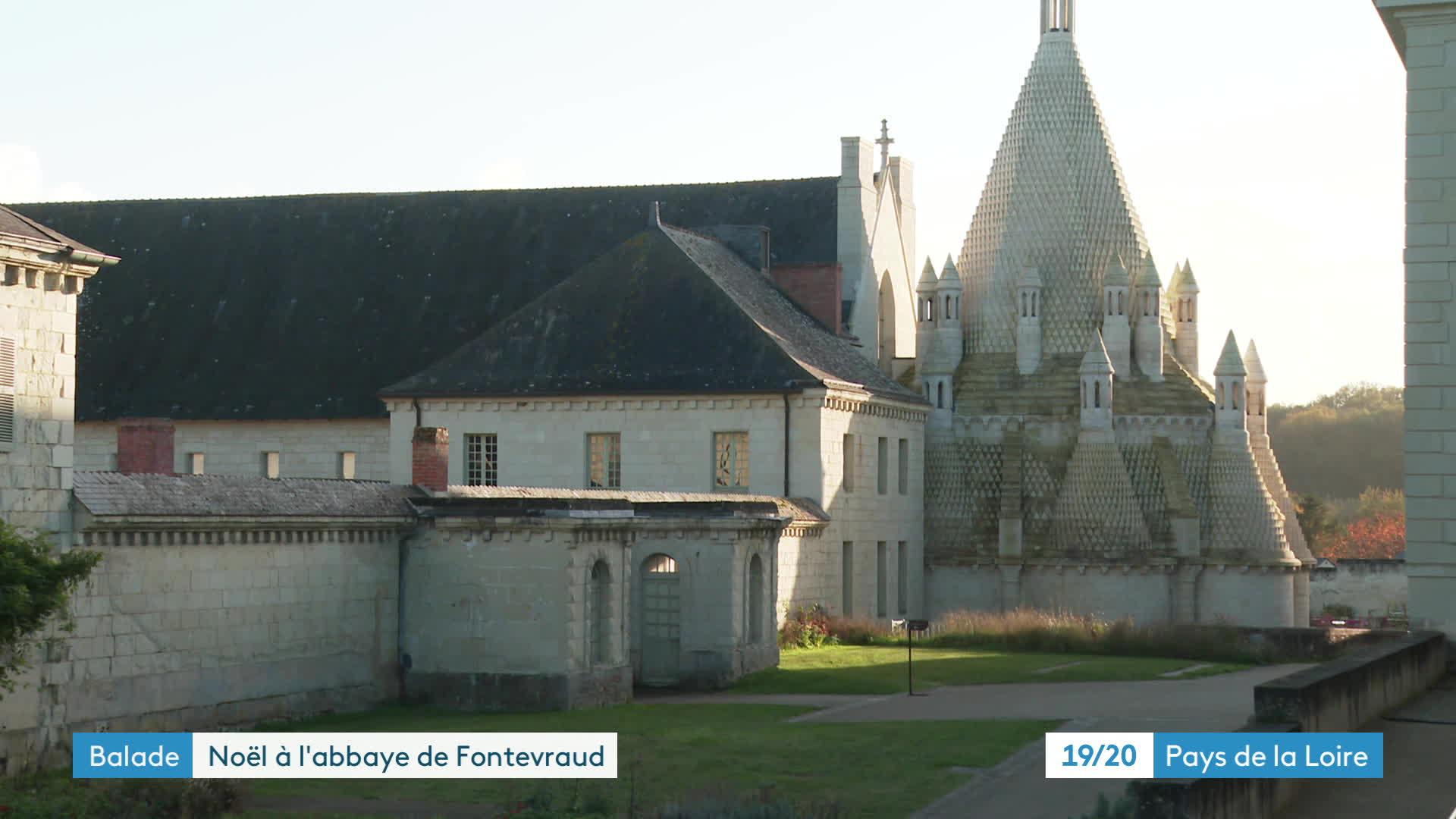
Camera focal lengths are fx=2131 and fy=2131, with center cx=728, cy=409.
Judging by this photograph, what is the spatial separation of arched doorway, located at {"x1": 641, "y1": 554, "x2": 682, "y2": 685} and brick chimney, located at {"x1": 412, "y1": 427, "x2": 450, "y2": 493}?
415 centimetres

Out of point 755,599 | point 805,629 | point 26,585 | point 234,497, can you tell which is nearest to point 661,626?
point 755,599

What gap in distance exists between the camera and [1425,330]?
28281mm

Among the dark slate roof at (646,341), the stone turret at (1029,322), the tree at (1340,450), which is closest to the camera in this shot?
the dark slate roof at (646,341)

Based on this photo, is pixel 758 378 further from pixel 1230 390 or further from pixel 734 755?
pixel 734 755

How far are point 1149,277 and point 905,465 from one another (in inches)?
321

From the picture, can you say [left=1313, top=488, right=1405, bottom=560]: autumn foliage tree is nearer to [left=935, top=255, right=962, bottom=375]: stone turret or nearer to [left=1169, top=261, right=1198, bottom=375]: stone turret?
[left=1169, top=261, right=1198, bottom=375]: stone turret

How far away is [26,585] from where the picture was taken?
21547 millimetres

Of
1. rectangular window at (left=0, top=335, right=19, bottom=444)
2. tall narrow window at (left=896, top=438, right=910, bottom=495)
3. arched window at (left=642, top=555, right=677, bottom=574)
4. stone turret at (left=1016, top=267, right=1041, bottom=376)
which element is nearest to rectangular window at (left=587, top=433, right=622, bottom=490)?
tall narrow window at (left=896, top=438, right=910, bottom=495)

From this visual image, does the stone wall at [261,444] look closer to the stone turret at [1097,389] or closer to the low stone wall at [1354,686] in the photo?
the stone turret at [1097,389]

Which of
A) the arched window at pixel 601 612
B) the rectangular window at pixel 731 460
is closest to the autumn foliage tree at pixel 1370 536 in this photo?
the rectangular window at pixel 731 460

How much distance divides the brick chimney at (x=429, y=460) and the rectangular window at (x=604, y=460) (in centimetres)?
1359

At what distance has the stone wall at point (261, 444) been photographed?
168 ft

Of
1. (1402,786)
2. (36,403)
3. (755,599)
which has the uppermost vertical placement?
(36,403)

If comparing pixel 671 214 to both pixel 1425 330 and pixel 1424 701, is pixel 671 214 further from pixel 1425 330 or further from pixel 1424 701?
pixel 1424 701
